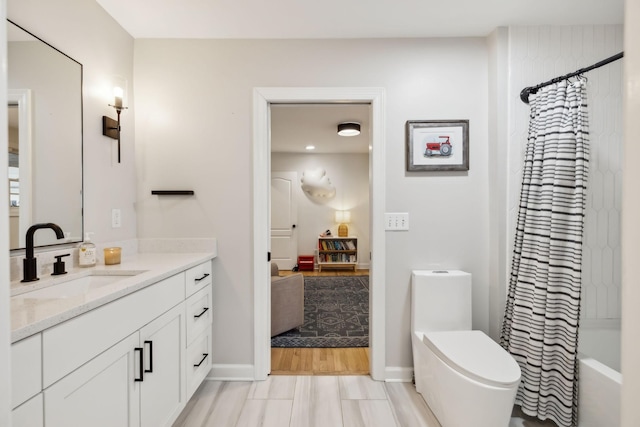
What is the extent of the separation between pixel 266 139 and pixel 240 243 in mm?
749

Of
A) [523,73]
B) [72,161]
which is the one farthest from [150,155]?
[523,73]

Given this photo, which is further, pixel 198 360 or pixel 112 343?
pixel 198 360

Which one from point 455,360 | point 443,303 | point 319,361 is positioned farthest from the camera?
point 319,361

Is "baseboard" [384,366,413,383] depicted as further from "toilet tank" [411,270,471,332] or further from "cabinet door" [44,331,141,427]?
"cabinet door" [44,331,141,427]

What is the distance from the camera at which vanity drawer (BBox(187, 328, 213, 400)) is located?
179 cm

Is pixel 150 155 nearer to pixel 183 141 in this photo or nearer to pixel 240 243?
pixel 183 141

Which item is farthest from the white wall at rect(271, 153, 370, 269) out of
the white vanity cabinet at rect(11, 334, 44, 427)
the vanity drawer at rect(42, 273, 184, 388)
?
the white vanity cabinet at rect(11, 334, 44, 427)

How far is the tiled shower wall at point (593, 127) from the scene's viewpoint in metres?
2.02

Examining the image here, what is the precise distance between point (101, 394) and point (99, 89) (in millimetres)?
1650

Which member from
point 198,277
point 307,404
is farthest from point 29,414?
point 307,404

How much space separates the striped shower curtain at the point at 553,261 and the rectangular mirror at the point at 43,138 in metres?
2.49

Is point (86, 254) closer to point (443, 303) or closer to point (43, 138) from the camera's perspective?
point (43, 138)

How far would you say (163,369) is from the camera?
1512 mm

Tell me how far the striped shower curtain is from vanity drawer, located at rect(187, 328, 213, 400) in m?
1.84
